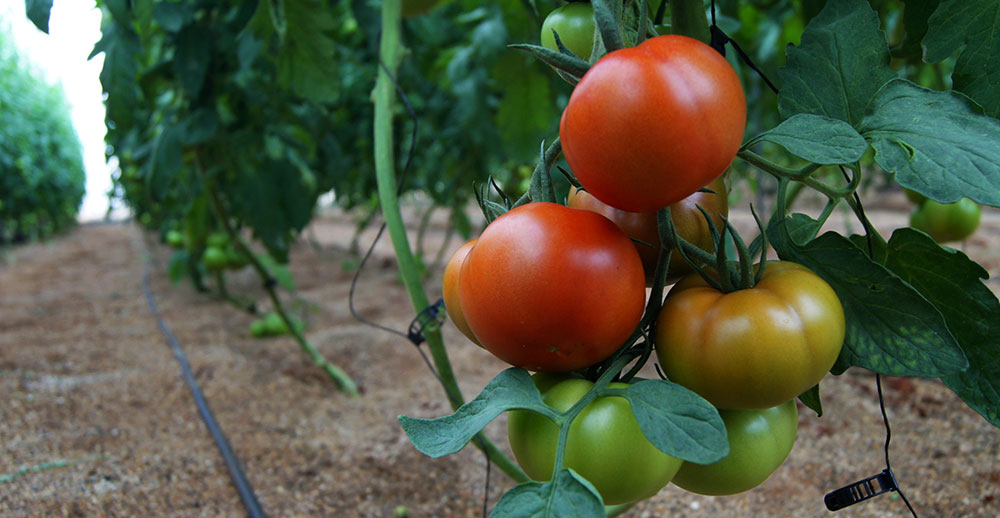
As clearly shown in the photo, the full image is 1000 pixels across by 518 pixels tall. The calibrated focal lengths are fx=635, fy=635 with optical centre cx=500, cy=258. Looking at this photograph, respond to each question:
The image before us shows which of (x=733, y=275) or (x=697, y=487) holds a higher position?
(x=733, y=275)

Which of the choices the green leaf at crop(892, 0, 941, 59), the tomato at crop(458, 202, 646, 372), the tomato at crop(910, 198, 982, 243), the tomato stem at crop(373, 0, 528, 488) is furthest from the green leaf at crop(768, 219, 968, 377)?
the tomato at crop(910, 198, 982, 243)

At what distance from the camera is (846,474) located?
1.18 m

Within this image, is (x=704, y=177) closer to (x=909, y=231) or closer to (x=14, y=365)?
(x=909, y=231)

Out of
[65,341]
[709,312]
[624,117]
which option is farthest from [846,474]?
[65,341]

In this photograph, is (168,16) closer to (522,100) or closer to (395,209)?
(522,100)

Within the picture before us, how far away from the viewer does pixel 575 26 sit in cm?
45

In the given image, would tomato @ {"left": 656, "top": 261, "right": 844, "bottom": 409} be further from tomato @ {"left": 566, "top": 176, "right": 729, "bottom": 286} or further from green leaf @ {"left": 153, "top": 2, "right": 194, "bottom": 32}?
green leaf @ {"left": 153, "top": 2, "right": 194, "bottom": 32}

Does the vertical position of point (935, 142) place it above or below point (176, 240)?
above

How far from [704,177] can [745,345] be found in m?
0.10

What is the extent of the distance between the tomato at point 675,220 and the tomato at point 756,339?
0.15 feet

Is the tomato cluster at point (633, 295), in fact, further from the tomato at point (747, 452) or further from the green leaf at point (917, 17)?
the green leaf at point (917, 17)

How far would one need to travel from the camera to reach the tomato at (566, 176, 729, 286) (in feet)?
1.28

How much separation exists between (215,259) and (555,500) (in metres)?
2.96

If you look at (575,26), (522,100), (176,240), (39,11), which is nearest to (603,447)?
(575,26)
